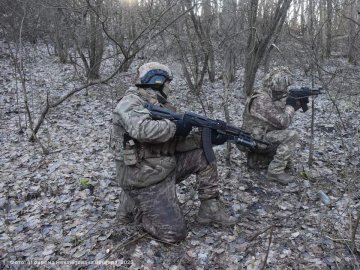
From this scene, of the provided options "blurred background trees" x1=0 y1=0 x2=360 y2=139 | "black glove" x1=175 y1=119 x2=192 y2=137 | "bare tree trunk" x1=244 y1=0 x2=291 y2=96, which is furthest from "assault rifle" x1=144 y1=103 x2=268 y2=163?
"bare tree trunk" x1=244 y1=0 x2=291 y2=96

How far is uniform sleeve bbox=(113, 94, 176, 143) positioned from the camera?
129 inches

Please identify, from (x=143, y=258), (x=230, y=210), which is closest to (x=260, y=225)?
(x=230, y=210)

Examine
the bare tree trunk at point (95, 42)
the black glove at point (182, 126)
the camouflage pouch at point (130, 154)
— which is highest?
the bare tree trunk at point (95, 42)

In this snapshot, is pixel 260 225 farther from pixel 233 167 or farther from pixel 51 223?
pixel 51 223

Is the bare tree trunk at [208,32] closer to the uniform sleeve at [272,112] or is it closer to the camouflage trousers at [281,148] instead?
the uniform sleeve at [272,112]

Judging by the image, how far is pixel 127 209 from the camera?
3.85m

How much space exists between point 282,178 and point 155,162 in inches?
A: 88.8

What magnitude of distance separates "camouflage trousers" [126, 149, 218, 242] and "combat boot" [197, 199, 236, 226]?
8 cm

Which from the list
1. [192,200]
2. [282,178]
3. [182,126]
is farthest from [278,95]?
[182,126]

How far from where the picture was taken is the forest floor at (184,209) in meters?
3.32

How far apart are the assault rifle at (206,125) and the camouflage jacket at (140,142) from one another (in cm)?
12

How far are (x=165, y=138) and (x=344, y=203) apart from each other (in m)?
2.58

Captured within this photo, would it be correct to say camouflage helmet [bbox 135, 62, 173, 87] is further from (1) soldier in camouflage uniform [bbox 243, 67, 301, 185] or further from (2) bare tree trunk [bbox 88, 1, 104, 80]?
(2) bare tree trunk [bbox 88, 1, 104, 80]

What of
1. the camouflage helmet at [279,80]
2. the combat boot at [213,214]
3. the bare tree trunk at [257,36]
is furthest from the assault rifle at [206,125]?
the bare tree trunk at [257,36]
